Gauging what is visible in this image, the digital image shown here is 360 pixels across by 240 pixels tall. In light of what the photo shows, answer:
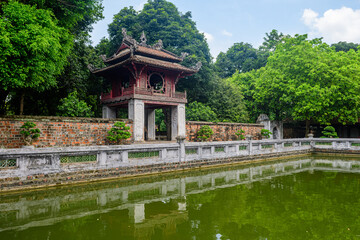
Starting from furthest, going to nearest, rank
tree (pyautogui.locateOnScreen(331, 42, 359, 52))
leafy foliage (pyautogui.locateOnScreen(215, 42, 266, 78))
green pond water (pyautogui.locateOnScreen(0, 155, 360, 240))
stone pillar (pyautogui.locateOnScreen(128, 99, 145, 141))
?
leafy foliage (pyautogui.locateOnScreen(215, 42, 266, 78)) < tree (pyautogui.locateOnScreen(331, 42, 359, 52)) < stone pillar (pyautogui.locateOnScreen(128, 99, 145, 141)) < green pond water (pyautogui.locateOnScreen(0, 155, 360, 240))

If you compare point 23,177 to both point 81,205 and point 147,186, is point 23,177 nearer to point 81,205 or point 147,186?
point 81,205

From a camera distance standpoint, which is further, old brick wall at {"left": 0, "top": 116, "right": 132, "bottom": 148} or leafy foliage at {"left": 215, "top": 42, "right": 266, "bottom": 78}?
leafy foliage at {"left": 215, "top": 42, "right": 266, "bottom": 78}

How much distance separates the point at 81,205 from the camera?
Result: 6125 mm

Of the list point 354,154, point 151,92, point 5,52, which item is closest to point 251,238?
point 5,52

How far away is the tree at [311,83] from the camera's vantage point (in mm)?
17984

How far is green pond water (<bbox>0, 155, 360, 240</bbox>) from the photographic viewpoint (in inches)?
175

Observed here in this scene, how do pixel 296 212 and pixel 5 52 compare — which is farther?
pixel 5 52

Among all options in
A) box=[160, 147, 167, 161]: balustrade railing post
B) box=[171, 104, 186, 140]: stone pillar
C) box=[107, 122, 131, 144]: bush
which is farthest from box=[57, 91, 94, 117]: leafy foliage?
box=[160, 147, 167, 161]: balustrade railing post

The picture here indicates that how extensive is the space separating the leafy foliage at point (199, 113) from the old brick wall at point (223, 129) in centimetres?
146

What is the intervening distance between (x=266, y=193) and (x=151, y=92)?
1001 cm

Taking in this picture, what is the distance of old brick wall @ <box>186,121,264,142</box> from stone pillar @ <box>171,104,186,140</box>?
0.35 m

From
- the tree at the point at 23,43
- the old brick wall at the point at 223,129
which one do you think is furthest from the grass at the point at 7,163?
the old brick wall at the point at 223,129

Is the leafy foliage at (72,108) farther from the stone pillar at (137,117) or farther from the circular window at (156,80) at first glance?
the circular window at (156,80)

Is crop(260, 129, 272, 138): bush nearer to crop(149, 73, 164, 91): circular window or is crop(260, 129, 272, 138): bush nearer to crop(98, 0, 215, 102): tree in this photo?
crop(98, 0, 215, 102): tree
